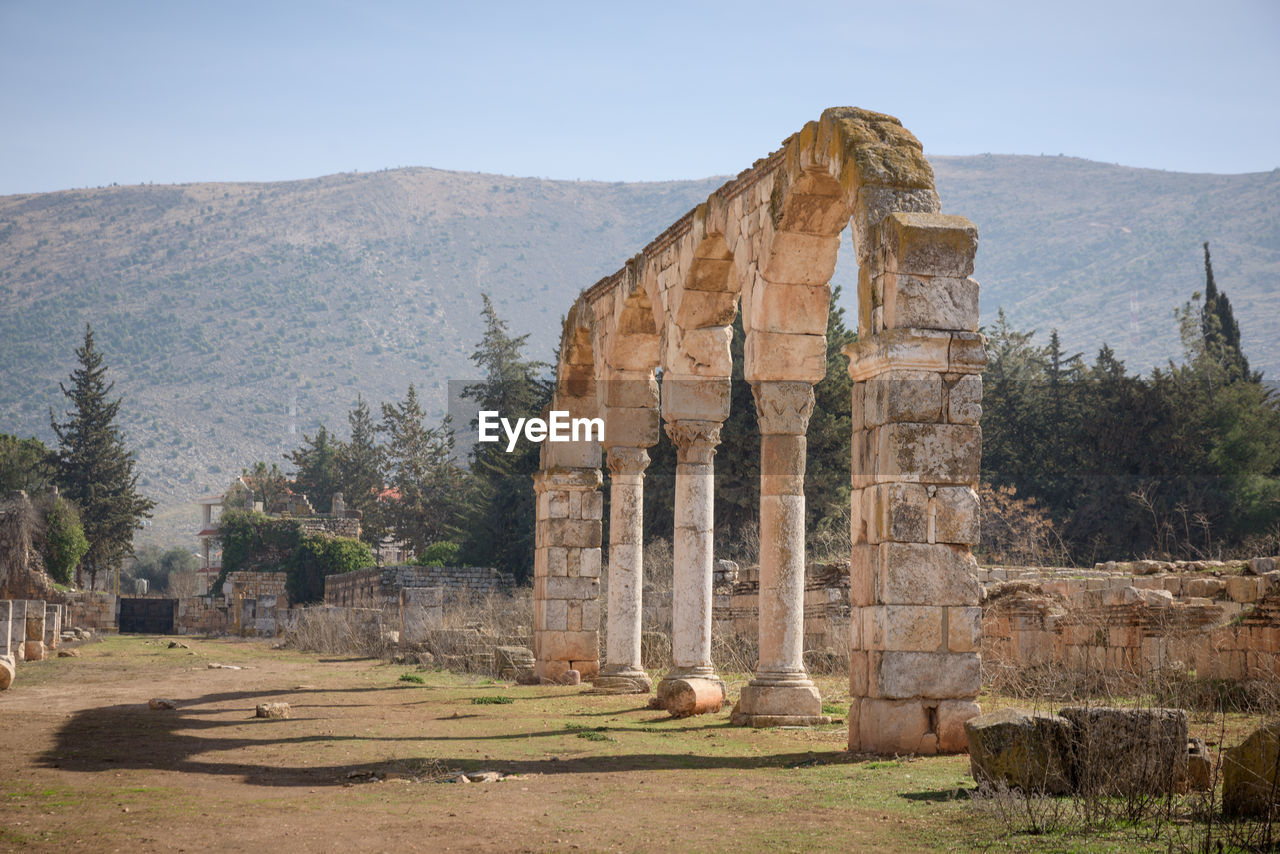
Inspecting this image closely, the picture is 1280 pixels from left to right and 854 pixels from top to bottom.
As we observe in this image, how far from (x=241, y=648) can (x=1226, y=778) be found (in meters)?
28.8

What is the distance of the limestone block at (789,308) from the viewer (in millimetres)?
12078

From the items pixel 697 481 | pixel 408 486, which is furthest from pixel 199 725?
pixel 408 486

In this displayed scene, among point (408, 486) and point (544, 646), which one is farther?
point (408, 486)

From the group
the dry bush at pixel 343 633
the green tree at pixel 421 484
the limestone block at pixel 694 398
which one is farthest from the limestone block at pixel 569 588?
the green tree at pixel 421 484

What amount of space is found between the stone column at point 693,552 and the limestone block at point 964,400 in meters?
5.10

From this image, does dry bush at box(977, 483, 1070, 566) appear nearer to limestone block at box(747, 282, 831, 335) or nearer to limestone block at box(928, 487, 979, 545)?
limestone block at box(747, 282, 831, 335)

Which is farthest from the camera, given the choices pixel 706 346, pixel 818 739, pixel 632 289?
pixel 632 289

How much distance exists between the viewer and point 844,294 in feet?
458

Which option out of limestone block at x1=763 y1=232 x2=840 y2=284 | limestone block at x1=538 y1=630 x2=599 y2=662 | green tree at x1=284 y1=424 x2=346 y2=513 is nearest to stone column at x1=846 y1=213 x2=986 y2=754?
limestone block at x1=763 y1=232 x2=840 y2=284

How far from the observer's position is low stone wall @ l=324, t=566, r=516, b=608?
3416 centimetres

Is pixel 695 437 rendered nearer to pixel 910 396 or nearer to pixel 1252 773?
pixel 910 396

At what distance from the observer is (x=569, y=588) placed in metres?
18.0

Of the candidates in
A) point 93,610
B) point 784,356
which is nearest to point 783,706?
point 784,356

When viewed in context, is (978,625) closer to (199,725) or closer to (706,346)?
(706,346)
